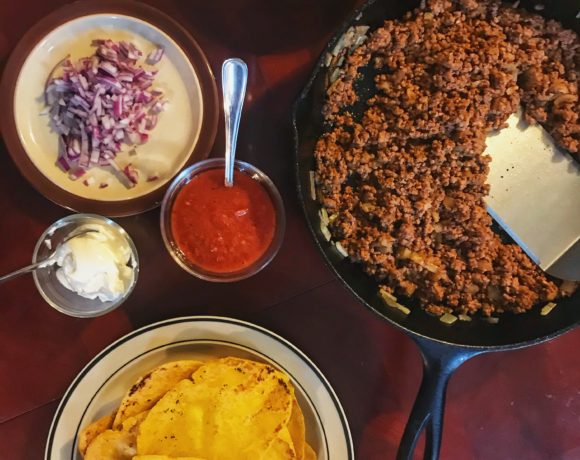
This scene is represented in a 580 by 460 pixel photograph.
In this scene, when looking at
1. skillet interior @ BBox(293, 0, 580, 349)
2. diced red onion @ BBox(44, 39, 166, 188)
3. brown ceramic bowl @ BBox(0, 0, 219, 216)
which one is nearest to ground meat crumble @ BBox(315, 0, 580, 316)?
skillet interior @ BBox(293, 0, 580, 349)

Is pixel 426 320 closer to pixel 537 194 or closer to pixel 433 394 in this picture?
pixel 433 394

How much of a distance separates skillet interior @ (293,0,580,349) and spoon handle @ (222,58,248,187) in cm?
14

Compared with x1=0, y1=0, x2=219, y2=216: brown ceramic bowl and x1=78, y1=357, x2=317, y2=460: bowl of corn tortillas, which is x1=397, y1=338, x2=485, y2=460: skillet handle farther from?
x1=0, y1=0, x2=219, y2=216: brown ceramic bowl

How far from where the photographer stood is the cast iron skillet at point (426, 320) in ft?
4.19

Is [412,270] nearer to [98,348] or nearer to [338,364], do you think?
[338,364]

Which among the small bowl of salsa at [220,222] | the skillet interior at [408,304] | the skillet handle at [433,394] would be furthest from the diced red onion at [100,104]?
the skillet handle at [433,394]

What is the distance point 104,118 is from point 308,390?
75 cm

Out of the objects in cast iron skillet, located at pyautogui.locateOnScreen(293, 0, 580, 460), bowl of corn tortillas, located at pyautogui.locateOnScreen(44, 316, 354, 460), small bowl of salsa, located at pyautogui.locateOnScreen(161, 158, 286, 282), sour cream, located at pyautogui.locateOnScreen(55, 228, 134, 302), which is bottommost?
bowl of corn tortillas, located at pyautogui.locateOnScreen(44, 316, 354, 460)

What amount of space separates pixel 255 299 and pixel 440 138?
1.82ft

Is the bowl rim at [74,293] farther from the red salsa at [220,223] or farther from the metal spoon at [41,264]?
the red salsa at [220,223]

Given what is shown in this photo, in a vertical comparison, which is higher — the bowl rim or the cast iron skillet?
the cast iron skillet

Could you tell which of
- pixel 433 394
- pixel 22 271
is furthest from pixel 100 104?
pixel 433 394

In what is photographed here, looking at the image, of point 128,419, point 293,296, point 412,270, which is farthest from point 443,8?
point 128,419

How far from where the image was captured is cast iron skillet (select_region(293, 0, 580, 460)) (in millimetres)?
1278
